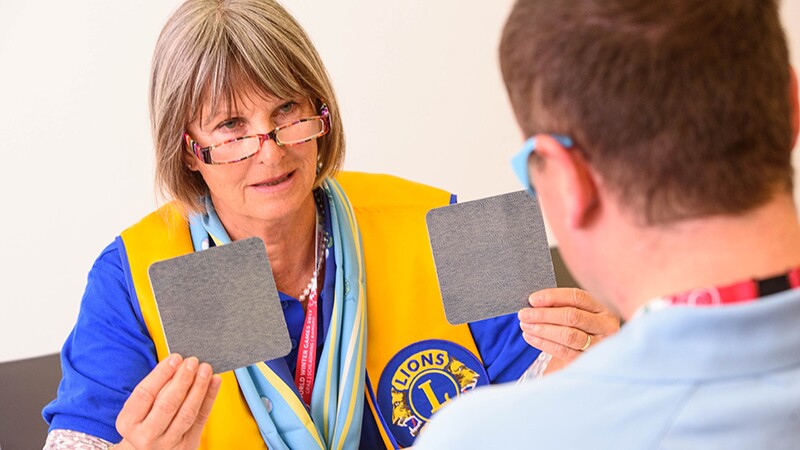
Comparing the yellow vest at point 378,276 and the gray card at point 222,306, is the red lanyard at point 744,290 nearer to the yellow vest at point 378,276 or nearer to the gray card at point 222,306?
the gray card at point 222,306

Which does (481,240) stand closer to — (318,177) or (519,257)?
(519,257)

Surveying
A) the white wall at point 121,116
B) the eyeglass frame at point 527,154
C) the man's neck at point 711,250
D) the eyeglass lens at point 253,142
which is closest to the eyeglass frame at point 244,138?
the eyeglass lens at point 253,142

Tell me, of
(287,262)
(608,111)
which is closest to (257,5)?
(287,262)

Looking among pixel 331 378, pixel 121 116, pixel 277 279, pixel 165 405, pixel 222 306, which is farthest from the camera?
pixel 121 116

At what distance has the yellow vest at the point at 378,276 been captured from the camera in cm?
184

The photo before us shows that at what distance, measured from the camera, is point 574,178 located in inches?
36.0

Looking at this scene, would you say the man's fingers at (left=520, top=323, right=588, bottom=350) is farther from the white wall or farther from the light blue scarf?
the white wall

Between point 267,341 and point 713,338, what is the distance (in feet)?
3.30

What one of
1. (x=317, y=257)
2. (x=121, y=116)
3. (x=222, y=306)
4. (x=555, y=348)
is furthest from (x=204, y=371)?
(x=121, y=116)

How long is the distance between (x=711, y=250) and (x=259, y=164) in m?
1.08

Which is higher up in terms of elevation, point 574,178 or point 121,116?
point 121,116

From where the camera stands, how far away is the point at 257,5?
6.05ft

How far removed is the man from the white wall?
92.8 inches

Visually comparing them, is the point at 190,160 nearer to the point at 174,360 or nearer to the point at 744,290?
the point at 174,360
